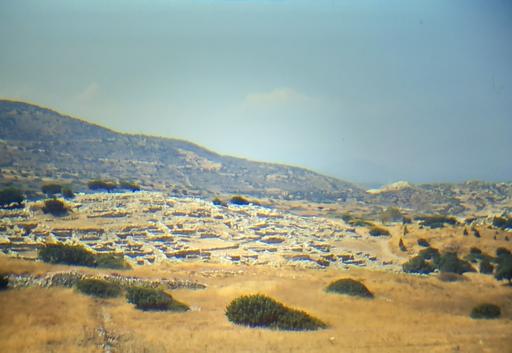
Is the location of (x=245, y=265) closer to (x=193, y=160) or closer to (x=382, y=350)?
(x=382, y=350)

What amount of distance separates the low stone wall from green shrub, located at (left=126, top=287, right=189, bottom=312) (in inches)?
118

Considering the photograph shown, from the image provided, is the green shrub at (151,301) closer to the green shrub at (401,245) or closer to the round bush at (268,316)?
the round bush at (268,316)

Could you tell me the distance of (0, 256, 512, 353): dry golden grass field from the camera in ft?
45.0

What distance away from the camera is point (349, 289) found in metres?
24.8

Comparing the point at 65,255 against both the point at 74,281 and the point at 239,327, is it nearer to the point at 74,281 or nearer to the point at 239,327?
the point at 74,281

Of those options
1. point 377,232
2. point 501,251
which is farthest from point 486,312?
point 377,232

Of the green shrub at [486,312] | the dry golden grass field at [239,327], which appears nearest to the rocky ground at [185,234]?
the dry golden grass field at [239,327]

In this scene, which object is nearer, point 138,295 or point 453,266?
point 138,295

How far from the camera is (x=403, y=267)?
41.2 metres

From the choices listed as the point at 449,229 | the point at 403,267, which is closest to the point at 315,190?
the point at 449,229

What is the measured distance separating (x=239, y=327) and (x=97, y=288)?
24.0 feet

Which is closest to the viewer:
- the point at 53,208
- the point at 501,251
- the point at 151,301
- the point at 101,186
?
the point at 151,301

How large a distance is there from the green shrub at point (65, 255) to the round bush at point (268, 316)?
12.2m

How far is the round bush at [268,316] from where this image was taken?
1681 centimetres
